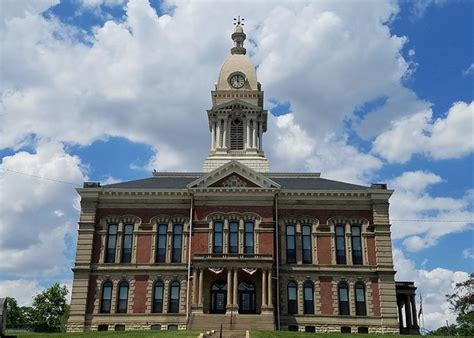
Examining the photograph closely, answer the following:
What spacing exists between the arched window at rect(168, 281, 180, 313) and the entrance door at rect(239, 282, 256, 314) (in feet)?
17.5

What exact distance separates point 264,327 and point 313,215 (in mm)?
11597

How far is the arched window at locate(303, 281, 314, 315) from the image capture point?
47.0 m

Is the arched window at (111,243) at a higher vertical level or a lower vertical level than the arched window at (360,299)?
higher

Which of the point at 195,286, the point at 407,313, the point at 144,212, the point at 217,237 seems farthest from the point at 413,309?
the point at 144,212

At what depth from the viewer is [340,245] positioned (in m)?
49.0

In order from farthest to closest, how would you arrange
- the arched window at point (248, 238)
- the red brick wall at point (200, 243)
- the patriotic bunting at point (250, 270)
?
the arched window at point (248, 238), the red brick wall at point (200, 243), the patriotic bunting at point (250, 270)

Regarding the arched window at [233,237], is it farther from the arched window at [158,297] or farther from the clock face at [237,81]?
the clock face at [237,81]

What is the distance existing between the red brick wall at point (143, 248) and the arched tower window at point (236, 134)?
60.1ft

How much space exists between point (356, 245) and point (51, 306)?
209 feet

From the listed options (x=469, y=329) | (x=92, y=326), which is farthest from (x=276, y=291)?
(x=469, y=329)

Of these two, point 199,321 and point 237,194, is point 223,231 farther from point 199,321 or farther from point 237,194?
point 199,321

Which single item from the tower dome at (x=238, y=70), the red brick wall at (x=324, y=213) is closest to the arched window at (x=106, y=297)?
the red brick wall at (x=324, y=213)

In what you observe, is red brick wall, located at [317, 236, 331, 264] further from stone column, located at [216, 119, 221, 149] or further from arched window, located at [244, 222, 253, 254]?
stone column, located at [216, 119, 221, 149]

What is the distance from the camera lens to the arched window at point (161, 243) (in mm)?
48594
